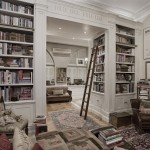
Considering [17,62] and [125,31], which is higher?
[125,31]

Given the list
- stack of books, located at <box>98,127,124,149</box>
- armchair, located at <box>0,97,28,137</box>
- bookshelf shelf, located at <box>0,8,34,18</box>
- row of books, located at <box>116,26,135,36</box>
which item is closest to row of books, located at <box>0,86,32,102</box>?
armchair, located at <box>0,97,28,137</box>

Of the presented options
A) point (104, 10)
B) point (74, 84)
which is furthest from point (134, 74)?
point (74, 84)

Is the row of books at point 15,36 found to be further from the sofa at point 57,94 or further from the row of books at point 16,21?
the sofa at point 57,94

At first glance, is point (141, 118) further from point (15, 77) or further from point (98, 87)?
point (15, 77)

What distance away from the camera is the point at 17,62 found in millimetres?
3008

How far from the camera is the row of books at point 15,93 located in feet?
9.25

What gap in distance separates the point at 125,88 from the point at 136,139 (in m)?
1.92

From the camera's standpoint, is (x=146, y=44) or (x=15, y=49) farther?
(x=146, y=44)

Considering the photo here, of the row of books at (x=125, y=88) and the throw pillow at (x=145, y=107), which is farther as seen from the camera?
the row of books at (x=125, y=88)

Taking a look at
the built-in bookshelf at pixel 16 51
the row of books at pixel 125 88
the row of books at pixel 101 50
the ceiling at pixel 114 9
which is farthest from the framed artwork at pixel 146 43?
the built-in bookshelf at pixel 16 51

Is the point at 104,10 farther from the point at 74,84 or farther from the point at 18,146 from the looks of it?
the point at 74,84

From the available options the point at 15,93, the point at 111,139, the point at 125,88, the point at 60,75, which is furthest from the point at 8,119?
the point at 60,75

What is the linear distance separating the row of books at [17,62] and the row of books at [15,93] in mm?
511

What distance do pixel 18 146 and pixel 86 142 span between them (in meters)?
0.84
